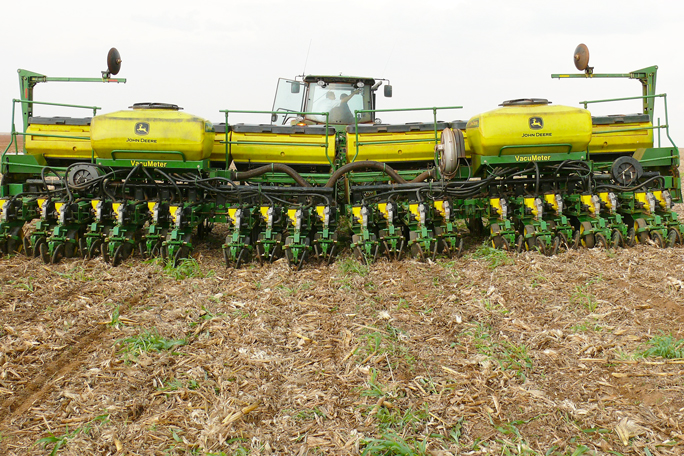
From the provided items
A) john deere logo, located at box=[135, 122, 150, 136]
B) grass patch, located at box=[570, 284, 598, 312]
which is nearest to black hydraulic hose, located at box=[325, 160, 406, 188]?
john deere logo, located at box=[135, 122, 150, 136]

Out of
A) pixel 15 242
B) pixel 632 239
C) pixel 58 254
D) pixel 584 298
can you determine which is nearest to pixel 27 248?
pixel 15 242

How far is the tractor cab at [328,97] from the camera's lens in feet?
32.8

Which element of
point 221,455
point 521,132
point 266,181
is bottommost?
point 221,455

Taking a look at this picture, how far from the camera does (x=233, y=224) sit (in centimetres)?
688

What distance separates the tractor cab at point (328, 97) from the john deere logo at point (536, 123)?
3626 mm

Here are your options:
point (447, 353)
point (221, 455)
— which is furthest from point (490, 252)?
point (221, 455)

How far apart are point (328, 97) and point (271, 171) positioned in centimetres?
286

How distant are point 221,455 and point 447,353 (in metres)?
1.88

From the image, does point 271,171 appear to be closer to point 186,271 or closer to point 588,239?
point 186,271

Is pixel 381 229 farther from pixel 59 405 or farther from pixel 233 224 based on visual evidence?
pixel 59 405

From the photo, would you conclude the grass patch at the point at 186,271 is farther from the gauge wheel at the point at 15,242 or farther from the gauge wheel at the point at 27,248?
the gauge wheel at the point at 15,242

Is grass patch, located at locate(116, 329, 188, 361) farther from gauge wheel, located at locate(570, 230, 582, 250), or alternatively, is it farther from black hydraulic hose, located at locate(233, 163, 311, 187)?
gauge wheel, located at locate(570, 230, 582, 250)

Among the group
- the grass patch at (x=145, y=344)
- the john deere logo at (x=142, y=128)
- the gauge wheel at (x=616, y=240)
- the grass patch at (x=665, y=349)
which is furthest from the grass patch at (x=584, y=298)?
the john deere logo at (x=142, y=128)

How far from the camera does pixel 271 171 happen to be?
7.83 m
